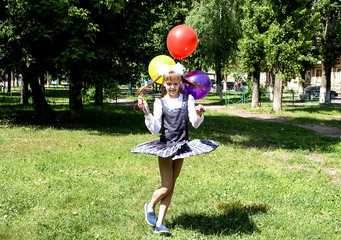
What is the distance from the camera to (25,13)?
39.4ft

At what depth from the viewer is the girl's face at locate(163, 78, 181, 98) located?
4309 millimetres

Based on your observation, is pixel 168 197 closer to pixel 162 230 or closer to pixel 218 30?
pixel 162 230

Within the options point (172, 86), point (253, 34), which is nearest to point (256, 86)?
point (253, 34)

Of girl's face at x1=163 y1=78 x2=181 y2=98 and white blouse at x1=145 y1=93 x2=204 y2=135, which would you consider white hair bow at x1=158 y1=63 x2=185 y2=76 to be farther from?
white blouse at x1=145 y1=93 x2=204 y2=135

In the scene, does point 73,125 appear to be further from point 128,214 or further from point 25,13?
point 128,214

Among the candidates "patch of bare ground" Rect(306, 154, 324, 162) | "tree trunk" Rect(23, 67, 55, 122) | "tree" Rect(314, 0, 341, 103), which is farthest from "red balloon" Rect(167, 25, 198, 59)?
"tree" Rect(314, 0, 341, 103)

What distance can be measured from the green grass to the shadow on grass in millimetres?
14

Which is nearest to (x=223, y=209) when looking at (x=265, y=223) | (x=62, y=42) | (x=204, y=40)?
(x=265, y=223)

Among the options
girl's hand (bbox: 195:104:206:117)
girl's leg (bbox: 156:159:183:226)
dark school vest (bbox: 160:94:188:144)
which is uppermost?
girl's hand (bbox: 195:104:206:117)

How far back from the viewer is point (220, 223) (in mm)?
4828

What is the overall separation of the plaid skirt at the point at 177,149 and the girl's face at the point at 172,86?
24.8 inches

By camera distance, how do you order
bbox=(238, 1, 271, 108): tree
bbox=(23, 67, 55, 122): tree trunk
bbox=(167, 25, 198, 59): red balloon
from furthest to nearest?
1. bbox=(238, 1, 271, 108): tree
2. bbox=(23, 67, 55, 122): tree trunk
3. bbox=(167, 25, 198, 59): red balloon

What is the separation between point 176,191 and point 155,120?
2.23 meters

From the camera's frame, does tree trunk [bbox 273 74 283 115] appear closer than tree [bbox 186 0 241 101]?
Yes
